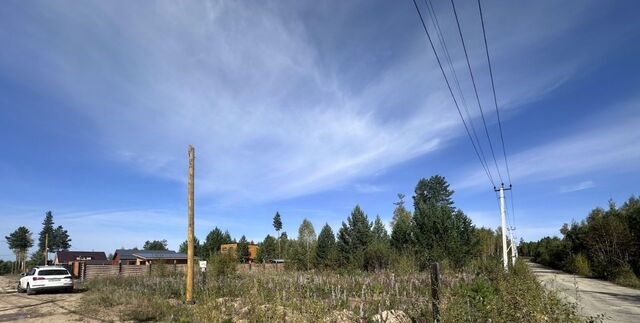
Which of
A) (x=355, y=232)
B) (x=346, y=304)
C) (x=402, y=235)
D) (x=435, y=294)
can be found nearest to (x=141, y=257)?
(x=355, y=232)

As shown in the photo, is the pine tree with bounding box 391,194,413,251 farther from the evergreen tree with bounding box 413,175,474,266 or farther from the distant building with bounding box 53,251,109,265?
the distant building with bounding box 53,251,109,265

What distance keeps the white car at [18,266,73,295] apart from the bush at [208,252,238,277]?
24.5 feet

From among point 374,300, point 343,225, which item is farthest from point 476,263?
point 343,225

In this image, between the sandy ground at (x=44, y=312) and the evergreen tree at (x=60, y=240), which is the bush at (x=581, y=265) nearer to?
the sandy ground at (x=44, y=312)

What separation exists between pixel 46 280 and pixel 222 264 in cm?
898

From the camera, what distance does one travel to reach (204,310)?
23.5 ft

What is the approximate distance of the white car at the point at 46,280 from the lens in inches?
818

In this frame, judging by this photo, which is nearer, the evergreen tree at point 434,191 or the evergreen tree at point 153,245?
the evergreen tree at point 434,191

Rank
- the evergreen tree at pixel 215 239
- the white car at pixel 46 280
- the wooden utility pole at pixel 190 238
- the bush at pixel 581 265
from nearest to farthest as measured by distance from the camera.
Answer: the wooden utility pole at pixel 190 238 < the white car at pixel 46 280 < the bush at pixel 581 265 < the evergreen tree at pixel 215 239

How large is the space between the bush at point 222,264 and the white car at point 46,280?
7463 millimetres

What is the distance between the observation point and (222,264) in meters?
22.3

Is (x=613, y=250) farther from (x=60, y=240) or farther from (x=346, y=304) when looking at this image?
(x=60, y=240)

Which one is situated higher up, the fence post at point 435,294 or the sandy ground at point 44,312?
the fence post at point 435,294

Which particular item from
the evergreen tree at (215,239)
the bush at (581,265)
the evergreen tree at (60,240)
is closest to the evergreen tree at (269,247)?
the evergreen tree at (215,239)
